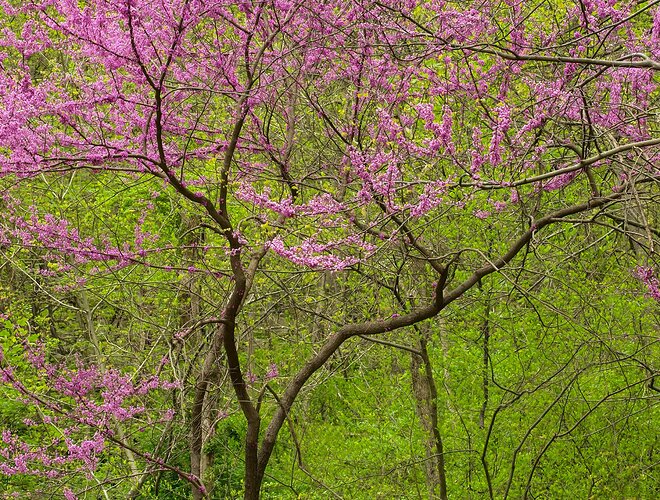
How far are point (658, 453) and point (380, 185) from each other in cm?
535

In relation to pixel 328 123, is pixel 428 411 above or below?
below

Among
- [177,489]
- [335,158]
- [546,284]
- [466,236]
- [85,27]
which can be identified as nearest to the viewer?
[85,27]

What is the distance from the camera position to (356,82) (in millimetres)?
6793

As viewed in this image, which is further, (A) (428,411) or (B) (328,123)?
(A) (428,411)

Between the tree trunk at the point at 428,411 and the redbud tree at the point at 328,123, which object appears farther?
the tree trunk at the point at 428,411

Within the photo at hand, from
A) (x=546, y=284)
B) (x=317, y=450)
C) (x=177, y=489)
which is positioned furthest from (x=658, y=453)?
(x=177, y=489)

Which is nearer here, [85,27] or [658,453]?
[85,27]

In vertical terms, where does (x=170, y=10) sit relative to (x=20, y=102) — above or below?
above

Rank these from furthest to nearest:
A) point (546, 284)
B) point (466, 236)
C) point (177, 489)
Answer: point (177, 489) < point (546, 284) < point (466, 236)

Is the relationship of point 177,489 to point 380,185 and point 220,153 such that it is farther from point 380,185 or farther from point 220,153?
point 380,185

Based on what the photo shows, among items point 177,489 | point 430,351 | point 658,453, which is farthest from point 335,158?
point 177,489

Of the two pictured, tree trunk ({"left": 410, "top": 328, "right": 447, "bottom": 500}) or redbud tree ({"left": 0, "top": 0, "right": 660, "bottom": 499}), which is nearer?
redbud tree ({"left": 0, "top": 0, "right": 660, "bottom": 499})

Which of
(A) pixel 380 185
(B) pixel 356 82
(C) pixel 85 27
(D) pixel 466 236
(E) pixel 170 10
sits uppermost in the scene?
(D) pixel 466 236

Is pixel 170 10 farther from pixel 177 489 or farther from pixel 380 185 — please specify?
pixel 177 489
